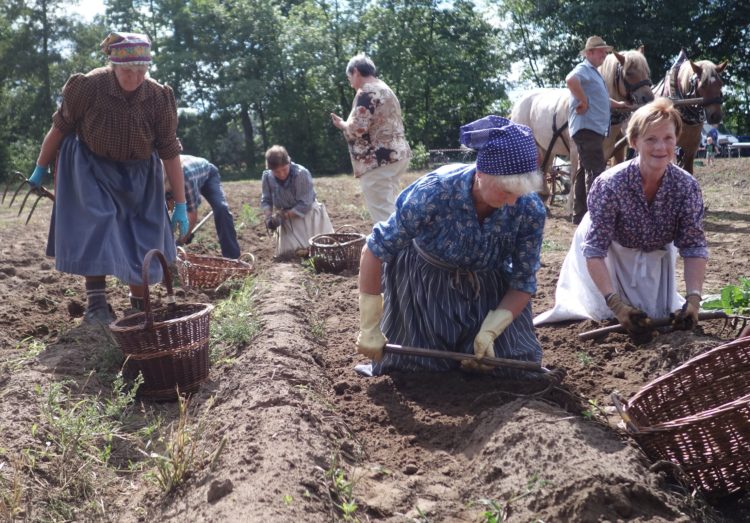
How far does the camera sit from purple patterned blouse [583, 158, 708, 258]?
12.8 feet

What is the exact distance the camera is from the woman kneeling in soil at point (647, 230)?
3791 mm

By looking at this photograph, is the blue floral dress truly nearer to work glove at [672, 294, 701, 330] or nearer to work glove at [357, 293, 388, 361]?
work glove at [357, 293, 388, 361]

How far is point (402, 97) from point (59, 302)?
23.8m

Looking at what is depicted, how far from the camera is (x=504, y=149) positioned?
3.02 m

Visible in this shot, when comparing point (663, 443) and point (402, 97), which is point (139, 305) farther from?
point (402, 97)

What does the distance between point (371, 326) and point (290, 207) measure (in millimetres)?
4243

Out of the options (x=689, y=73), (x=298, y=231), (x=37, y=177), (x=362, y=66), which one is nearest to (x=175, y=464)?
(x=37, y=177)

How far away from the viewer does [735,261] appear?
6.16 m

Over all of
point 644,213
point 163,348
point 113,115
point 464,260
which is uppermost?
point 113,115

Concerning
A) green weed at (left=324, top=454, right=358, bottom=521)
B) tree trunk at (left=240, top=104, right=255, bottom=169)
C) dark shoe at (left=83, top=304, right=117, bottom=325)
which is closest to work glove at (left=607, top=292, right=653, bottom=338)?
green weed at (left=324, top=454, right=358, bottom=521)

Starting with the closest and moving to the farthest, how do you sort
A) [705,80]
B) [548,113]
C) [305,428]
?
[305,428] < [705,80] < [548,113]

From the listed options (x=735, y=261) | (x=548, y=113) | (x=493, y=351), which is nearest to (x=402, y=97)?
(x=548, y=113)

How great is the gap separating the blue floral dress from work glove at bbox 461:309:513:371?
145mm

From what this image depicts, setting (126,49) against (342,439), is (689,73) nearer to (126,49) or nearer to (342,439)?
(126,49)
